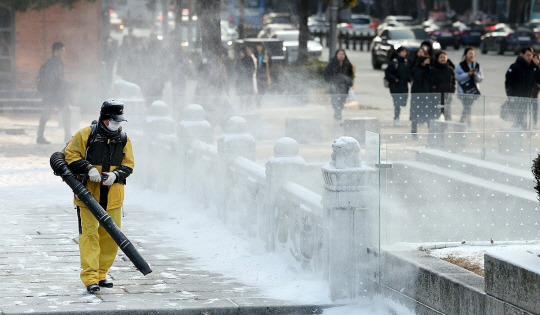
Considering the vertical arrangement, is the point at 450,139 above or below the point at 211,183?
above

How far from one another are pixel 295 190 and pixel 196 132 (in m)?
4.54

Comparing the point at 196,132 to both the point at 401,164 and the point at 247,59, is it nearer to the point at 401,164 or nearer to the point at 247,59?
the point at 401,164

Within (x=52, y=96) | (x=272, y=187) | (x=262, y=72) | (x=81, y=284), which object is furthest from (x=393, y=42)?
(x=81, y=284)

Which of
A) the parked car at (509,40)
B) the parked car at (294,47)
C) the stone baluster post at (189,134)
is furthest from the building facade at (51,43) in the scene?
the parked car at (509,40)

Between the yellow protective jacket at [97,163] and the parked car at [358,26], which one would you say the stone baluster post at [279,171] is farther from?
the parked car at [358,26]

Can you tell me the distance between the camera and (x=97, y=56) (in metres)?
29.6

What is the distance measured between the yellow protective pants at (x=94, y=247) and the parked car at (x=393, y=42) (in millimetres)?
35340

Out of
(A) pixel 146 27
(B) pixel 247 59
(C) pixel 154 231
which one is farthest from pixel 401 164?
(A) pixel 146 27

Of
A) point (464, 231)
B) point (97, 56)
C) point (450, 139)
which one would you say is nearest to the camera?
point (464, 231)

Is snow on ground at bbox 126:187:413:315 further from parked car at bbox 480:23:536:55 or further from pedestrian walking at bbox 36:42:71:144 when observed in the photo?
parked car at bbox 480:23:536:55

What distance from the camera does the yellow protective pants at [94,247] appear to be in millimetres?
9195

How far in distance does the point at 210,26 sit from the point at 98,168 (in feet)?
47.5

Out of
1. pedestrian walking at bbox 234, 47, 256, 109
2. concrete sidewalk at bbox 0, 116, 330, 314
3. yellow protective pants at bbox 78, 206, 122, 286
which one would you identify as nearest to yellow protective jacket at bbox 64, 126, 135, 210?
yellow protective pants at bbox 78, 206, 122, 286

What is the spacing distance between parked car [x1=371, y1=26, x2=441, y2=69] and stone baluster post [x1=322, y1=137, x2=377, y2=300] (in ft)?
117
